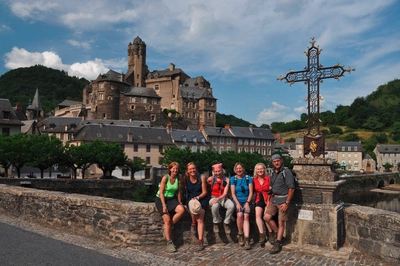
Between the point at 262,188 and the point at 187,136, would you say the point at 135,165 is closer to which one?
the point at 187,136

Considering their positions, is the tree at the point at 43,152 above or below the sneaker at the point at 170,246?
above

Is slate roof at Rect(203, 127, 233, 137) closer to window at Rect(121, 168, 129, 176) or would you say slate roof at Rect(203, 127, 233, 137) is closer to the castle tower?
window at Rect(121, 168, 129, 176)

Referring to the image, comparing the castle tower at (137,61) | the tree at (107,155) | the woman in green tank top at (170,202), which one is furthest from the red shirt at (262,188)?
the castle tower at (137,61)

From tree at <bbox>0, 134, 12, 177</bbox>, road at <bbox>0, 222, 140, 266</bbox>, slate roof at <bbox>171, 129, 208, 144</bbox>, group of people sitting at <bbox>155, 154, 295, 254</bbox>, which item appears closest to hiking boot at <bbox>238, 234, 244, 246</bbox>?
group of people sitting at <bbox>155, 154, 295, 254</bbox>

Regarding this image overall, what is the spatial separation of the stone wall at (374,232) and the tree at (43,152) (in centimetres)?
3473

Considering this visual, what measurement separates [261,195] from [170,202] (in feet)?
6.02

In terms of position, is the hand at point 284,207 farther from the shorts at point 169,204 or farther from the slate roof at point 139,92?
the slate roof at point 139,92

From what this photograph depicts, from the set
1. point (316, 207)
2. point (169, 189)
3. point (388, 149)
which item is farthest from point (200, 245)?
point (388, 149)

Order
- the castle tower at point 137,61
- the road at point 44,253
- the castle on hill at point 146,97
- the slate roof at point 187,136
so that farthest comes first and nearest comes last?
1. the castle tower at point 137,61
2. the castle on hill at point 146,97
3. the slate roof at point 187,136
4. the road at point 44,253

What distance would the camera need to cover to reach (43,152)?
1421 inches

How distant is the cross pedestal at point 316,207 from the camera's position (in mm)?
6559

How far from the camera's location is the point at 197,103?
86250 millimetres

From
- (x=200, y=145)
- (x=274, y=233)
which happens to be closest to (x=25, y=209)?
(x=274, y=233)

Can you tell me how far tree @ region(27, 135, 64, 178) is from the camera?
35469 mm
